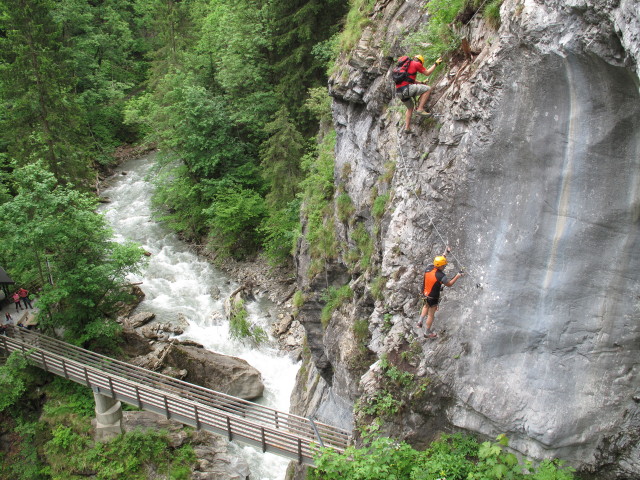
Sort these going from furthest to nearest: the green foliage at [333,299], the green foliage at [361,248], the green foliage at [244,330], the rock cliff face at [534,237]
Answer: the green foliage at [244,330] → the green foliage at [333,299] → the green foliage at [361,248] → the rock cliff face at [534,237]

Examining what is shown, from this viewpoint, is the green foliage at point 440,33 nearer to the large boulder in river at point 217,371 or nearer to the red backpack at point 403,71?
the red backpack at point 403,71

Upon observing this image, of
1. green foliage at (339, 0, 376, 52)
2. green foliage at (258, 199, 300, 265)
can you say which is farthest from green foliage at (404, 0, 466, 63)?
green foliage at (258, 199, 300, 265)

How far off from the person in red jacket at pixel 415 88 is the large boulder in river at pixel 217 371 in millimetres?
10562

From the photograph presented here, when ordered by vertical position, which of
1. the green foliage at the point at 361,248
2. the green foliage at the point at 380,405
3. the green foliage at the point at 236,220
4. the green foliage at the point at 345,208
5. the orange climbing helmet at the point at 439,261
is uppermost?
the orange climbing helmet at the point at 439,261

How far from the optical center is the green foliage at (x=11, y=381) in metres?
14.6

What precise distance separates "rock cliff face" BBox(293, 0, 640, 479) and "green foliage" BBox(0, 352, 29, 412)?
1144 centimetres

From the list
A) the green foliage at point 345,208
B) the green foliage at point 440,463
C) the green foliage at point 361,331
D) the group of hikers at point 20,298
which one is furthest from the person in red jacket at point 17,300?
the green foliage at point 440,463

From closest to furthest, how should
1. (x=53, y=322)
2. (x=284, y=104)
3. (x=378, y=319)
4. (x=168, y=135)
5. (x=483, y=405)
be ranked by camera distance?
(x=483, y=405) < (x=378, y=319) < (x=53, y=322) < (x=284, y=104) < (x=168, y=135)

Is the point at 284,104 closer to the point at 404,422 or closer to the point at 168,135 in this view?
the point at 168,135

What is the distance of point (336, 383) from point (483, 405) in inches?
212

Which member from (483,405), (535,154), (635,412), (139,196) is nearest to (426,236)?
(535,154)

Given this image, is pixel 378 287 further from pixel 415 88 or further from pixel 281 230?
pixel 281 230

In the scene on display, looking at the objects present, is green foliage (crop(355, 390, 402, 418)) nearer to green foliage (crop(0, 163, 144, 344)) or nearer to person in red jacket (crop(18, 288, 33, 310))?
green foliage (crop(0, 163, 144, 344))

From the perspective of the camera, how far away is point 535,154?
23.1ft
